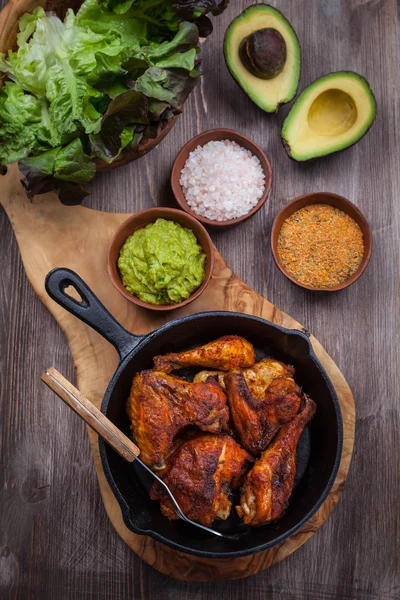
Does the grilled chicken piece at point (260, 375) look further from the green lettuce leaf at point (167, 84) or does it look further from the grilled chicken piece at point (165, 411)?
the green lettuce leaf at point (167, 84)

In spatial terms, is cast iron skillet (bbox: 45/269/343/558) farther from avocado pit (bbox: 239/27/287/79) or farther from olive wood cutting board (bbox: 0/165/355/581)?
avocado pit (bbox: 239/27/287/79)

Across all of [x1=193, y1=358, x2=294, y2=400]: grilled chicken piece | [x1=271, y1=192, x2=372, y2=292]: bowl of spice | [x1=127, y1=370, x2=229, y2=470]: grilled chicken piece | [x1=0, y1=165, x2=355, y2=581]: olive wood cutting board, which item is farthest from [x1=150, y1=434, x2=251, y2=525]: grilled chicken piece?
[x1=271, y1=192, x2=372, y2=292]: bowl of spice

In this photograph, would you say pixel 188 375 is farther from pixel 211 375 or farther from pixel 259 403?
pixel 259 403

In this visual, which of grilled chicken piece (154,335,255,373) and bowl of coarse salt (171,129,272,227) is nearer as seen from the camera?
grilled chicken piece (154,335,255,373)

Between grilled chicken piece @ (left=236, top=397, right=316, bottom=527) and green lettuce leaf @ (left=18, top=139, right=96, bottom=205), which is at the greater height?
green lettuce leaf @ (left=18, top=139, right=96, bottom=205)

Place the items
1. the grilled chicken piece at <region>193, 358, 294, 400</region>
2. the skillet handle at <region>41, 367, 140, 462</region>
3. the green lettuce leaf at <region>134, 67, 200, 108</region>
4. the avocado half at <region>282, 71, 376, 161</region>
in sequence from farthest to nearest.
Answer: the avocado half at <region>282, 71, 376, 161</region>, the grilled chicken piece at <region>193, 358, 294, 400</region>, the green lettuce leaf at <region>134, 67, 200, 108</region>, the skillet handle at <region>41, 367, 140, 462</region>

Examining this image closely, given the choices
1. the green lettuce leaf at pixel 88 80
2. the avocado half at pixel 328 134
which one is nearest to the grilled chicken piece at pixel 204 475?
the green lettuce leaf at pixel 88 80
